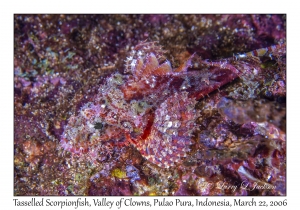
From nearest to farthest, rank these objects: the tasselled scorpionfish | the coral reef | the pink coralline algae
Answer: the coral reef < the pink coralline algae < the tasselled scorpionfish

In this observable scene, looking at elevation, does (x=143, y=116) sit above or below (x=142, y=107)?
below

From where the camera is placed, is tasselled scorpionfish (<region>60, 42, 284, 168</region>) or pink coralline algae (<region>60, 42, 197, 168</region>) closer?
pink coralline algae (<region>60, 42, 197, 168</region>)

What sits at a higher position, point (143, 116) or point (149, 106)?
point (149, 106)

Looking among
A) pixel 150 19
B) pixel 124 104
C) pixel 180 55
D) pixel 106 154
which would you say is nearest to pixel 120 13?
pixel 150 19

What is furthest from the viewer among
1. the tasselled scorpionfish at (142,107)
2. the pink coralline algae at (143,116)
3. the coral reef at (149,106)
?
the tasselled scorpionfish at (142,107)
